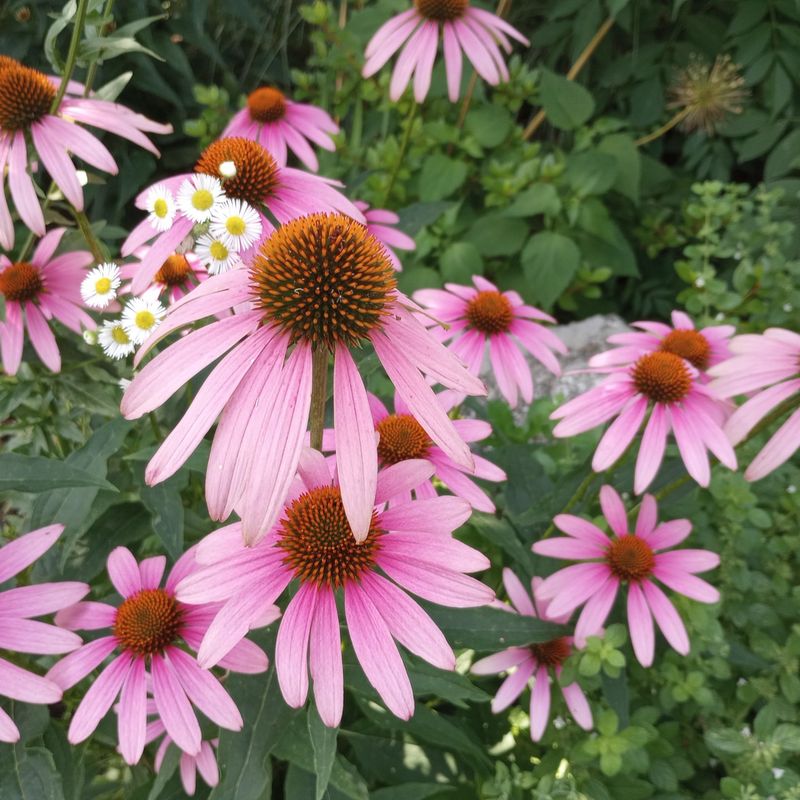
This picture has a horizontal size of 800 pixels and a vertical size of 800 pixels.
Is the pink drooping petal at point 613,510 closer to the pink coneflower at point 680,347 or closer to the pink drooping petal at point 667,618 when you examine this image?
the pink drooping petal at point 667,618

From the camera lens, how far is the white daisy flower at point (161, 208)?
888mm

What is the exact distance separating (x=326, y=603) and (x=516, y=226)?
167 centimetres

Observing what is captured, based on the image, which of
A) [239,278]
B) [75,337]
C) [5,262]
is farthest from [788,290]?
[5,262]

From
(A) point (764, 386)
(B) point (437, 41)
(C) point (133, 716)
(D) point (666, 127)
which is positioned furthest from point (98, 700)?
(D) point (666, 127)

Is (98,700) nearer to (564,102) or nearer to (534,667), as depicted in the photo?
(534,667)

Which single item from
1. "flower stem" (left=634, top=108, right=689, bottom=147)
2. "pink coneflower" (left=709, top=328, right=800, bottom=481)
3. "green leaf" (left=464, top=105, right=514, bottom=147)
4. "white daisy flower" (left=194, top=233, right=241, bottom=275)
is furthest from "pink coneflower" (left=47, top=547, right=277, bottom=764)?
"flower stem" (left=634, top=108, right=689, bottom=147)

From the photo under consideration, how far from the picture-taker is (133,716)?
806 mm

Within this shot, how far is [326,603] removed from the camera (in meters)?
0.69

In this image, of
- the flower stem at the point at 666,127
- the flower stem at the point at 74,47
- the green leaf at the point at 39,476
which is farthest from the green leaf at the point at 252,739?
the flower stem at the point at 666,127

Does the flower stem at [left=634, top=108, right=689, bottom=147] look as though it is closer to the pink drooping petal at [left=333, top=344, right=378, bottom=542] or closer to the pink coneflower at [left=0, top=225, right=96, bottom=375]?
the pink coneflower at [left=0, top=225, right=96, bottom=375]

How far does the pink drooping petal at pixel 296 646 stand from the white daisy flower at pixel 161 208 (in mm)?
476

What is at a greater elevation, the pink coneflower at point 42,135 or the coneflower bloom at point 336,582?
the pink coneflower at point 42,135

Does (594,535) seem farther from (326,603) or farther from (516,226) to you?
(516,226)

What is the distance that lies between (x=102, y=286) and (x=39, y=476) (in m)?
0.26
